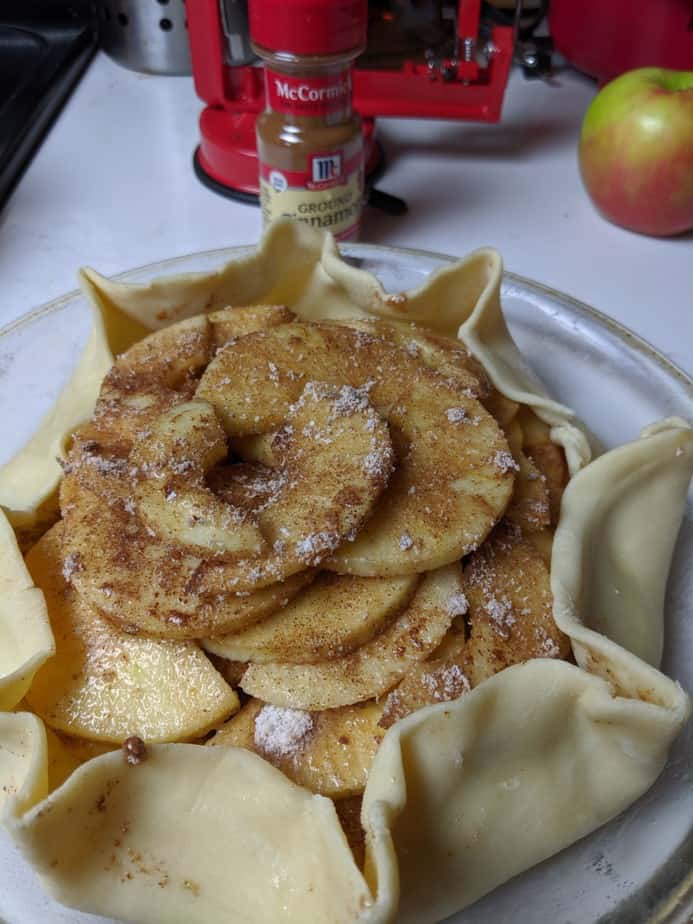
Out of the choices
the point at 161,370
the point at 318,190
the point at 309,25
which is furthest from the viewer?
the point at 318,190

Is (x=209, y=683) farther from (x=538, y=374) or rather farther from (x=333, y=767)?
(x=538, y=374)

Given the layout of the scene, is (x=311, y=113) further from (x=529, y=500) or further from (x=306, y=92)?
(x=529, y=500)

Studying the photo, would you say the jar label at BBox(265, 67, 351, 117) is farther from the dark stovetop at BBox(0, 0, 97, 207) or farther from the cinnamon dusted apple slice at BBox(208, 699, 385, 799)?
the cinnamon dusted apple slice at BBox(208, 699, 385, 799)

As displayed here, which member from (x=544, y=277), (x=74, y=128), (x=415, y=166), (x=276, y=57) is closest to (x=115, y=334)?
(x=276, y=57)

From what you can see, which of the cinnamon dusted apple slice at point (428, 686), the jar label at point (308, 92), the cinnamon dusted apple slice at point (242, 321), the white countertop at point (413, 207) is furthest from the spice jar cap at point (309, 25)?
the cinnamon dusted apple slice at point (428, 686)

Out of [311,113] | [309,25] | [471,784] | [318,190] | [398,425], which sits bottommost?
[471,784]

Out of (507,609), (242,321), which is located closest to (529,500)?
(507,609)

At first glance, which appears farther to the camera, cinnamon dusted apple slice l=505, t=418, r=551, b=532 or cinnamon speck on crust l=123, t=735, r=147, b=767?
cinnamon dusted apple slice l=505, t=418, r=551, b=532

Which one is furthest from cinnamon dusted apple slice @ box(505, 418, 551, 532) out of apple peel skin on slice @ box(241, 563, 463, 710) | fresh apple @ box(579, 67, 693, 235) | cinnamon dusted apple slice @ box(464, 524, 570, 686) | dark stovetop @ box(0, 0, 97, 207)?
dark stovetop @ box(0, 0, 97, 207)
